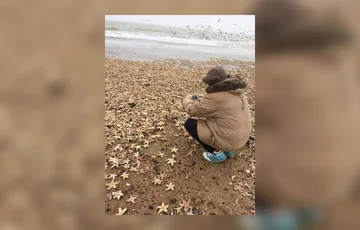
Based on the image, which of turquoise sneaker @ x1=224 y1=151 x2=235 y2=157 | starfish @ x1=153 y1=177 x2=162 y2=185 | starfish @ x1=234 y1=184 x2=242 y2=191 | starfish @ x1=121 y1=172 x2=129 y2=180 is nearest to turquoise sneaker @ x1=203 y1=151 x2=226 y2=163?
turquoise sneaker @ x1=224 y1=151 x2=235 y2=157

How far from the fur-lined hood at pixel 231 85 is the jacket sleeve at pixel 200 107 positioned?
59mm

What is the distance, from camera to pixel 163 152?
117 cm

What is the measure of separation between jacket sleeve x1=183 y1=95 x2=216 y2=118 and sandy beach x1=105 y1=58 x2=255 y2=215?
0.06m

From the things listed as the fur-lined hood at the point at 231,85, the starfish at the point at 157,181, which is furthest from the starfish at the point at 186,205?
the fur-lined hood at the point at 231,85

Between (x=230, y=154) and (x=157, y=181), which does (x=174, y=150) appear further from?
(x=230, y=154)

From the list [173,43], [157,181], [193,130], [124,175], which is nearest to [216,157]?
[193,130]

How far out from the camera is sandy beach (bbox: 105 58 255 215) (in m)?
1.06

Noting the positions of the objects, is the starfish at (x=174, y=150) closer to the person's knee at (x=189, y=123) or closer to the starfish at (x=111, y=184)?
the person's knee at (x=189, y=123)
